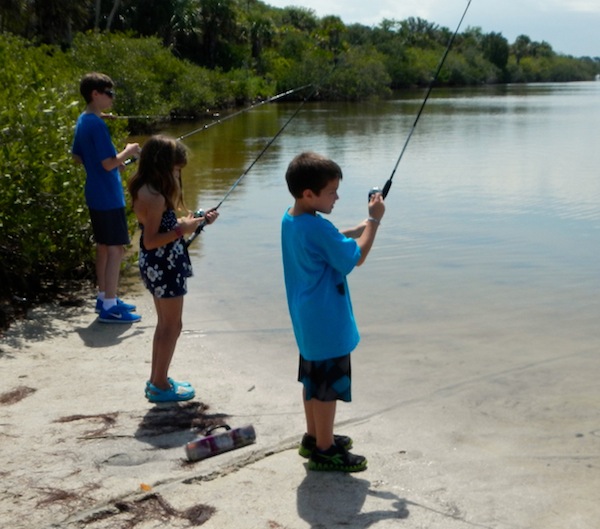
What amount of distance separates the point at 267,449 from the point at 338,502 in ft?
1.87

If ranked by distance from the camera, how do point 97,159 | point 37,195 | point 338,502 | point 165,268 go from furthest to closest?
point 37,195 < point 97,159 < point 165,268 < point 338,502

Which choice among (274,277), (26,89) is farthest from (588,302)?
(26,89)

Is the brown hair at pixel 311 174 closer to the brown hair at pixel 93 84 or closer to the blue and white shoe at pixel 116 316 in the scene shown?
the brown hair at pixel 93 84

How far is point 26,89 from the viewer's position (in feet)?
23.8

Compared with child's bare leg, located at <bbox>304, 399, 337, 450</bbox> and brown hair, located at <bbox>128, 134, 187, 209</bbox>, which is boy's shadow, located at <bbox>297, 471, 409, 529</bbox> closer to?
child's bare leg, located at <bbox>304, 399, 337, 450</bbox>

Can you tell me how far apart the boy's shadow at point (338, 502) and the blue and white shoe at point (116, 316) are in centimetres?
257

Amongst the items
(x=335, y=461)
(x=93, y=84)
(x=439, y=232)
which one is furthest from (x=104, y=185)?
(x=439, y=232)

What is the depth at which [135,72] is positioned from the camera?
30125 millimetres

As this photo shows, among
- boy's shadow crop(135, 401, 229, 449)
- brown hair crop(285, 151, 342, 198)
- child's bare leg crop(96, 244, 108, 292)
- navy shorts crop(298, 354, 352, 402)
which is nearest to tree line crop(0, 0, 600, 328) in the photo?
child's bare leg crop(96, 244, 108, 292)

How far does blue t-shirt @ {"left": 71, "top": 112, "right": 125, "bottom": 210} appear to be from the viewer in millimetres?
5836

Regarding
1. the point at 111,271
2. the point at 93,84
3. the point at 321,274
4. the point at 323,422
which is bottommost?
the point at 323,422

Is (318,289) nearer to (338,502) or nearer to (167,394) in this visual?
(338,502)

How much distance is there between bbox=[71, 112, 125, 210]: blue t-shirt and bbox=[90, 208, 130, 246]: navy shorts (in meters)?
0.04

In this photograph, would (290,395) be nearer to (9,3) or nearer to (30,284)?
→ (30,284)
